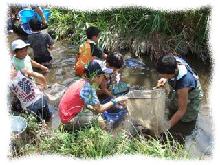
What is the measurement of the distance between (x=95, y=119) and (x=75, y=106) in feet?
1.15

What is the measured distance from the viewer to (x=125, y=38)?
9164 mm

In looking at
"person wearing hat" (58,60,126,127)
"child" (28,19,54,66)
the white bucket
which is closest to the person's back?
"child" (28,19,54,66)

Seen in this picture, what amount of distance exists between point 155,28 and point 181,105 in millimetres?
2757

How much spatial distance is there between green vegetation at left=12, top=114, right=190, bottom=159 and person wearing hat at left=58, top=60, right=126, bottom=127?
0.31 meters

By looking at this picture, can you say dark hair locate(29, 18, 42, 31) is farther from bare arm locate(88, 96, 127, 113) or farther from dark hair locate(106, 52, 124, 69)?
bare arm locate(88, 96, 127, 113)

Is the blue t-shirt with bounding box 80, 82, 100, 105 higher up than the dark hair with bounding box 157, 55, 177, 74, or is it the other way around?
the dark hair with bounding box 157, 55, 177, 74

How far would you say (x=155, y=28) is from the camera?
8.88 meters

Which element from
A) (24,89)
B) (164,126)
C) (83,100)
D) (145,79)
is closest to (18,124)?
(24,89)

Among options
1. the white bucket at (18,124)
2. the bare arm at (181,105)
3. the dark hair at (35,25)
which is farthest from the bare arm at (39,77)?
the bare arm at (181,105)

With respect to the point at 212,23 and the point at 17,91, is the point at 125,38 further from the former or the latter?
the point at 17,91

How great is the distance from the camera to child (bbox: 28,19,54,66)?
8.45m

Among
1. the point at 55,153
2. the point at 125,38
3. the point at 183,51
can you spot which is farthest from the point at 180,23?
the point at 55,153

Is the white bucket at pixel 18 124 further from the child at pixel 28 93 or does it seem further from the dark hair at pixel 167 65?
the dark hair at pixel 167 65

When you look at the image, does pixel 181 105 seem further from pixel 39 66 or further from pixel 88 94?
pixel 39 66
